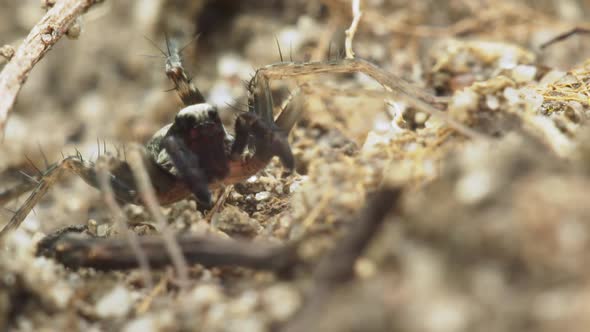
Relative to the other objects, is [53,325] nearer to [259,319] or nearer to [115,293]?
[115,293]

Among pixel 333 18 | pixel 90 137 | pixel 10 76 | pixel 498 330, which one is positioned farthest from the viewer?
pixel 90 137

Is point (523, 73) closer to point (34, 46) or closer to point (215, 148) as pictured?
point (215, 148)

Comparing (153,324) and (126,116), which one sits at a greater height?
(126,116)

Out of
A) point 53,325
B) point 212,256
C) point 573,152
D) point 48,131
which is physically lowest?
point 53,325

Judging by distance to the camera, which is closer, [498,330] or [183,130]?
[498,330]

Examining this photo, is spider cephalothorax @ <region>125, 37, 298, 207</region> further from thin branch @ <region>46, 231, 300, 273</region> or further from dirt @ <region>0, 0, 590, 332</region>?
thin branch @ <region>46, 231, 300, 273</region>

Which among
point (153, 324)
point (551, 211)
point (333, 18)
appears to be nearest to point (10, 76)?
point (153, 324)

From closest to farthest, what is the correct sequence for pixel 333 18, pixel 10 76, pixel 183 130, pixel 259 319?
pixel 259 319 < pixel 10 76 < pixel 183 130 < pixel 333 18
